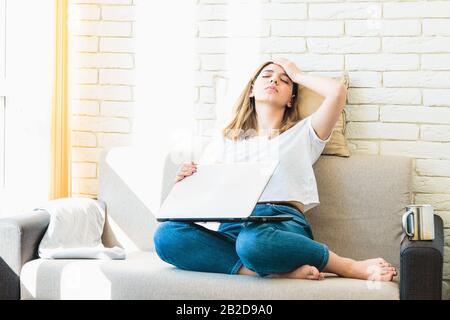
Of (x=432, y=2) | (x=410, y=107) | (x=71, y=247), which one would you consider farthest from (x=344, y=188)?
(x=71, y=247)

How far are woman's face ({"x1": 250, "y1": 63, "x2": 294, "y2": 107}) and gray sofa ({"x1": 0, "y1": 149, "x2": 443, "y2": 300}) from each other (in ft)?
0.94

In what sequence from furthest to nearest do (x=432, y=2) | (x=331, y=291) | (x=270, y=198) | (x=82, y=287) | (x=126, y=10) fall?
(x=126, y=10) < (x=432, y=2) < (x=270, y=198) < (x=82, y=287) < (x=331, y=291)

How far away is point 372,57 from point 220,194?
100 centimetres

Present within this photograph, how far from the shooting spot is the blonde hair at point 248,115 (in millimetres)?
2932

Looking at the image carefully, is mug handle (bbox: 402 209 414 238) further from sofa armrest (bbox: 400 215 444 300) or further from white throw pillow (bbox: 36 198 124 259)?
white throw pillow (bbox: 36 198 124 259)

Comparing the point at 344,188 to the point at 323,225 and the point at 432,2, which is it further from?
the point at 432,2

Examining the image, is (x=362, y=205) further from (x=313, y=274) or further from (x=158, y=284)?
(x=158, y=284)

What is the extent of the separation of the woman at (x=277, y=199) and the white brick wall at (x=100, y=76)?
0.58 meters

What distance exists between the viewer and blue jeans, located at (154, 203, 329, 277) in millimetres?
2338

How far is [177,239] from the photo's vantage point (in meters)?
2.48

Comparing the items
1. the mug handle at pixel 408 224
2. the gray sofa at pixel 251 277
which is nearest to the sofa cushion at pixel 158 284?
the gray sofa at pixel 251 277

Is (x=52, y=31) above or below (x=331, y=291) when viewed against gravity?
above

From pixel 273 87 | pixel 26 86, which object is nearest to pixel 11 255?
pixel 26 86
